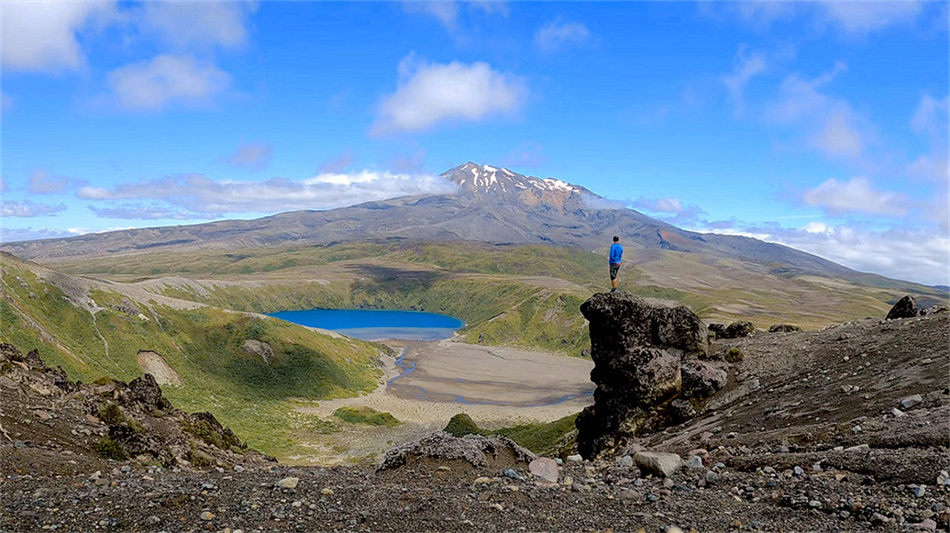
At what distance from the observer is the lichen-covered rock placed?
14923mm

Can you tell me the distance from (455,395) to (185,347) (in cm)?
5903

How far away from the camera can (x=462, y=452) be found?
49.5ft

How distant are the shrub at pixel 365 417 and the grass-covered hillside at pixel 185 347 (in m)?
10.1

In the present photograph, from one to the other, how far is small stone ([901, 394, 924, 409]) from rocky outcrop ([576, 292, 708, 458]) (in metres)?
11.3

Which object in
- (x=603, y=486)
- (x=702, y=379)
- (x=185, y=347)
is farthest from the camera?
(x=185, y=347)

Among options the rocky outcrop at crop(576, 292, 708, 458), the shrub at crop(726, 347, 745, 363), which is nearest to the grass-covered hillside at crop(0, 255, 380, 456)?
the rocky outcrop at crop(576, 292, 708, 458)

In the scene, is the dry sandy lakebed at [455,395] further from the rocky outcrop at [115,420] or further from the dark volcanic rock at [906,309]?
the dark volcanic rock at [906,309]

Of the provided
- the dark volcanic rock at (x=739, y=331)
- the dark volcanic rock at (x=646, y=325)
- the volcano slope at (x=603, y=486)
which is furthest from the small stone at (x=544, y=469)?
the dark volcanic rock at (x=739, y=331)

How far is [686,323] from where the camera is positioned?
1127 inches

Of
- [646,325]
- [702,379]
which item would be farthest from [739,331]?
[702,379]

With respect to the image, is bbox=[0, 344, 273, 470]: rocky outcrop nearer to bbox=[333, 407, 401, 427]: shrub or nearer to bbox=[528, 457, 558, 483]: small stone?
bbox=[528, 457, 558, 483]: small stone

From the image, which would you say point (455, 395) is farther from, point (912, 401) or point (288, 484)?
point (288, 484)

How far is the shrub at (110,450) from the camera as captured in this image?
65.6 feet

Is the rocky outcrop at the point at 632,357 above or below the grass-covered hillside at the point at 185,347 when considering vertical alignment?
above
